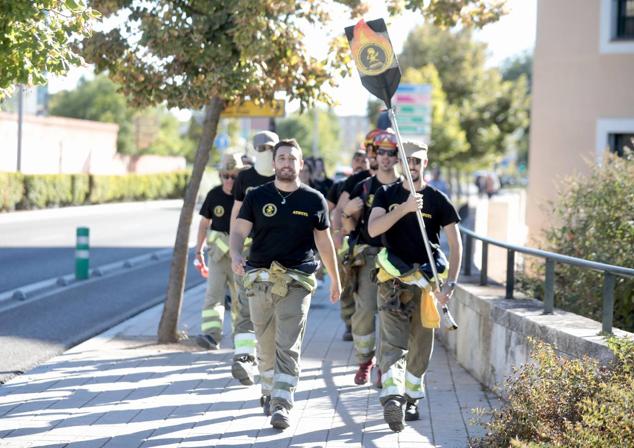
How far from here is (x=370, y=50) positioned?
7.59m

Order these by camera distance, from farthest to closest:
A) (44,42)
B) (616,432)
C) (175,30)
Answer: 1. (175,30)
2. (44,42)
3. (616,432)

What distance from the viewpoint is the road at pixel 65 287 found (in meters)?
11.0

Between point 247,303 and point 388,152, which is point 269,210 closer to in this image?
point 388,152

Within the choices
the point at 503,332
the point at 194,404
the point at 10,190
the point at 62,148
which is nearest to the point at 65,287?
the point at 194,404

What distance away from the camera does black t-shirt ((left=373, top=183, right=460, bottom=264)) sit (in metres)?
7.26

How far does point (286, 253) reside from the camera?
7.14 m

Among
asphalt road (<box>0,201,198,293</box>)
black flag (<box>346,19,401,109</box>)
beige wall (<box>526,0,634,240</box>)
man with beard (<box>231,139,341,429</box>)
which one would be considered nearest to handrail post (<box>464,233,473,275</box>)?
black flag (<box>346,19,401,109</box>)

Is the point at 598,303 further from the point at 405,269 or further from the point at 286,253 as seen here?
the point at 286,253

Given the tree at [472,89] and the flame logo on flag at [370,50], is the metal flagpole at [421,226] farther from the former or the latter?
the tree at [472,89]

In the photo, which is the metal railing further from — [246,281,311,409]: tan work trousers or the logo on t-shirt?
the logo on t-shirt

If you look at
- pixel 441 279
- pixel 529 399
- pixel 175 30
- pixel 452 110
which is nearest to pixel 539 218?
pixel 175 30

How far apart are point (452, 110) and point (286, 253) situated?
42.1 metres

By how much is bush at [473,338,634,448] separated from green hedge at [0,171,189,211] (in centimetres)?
3218

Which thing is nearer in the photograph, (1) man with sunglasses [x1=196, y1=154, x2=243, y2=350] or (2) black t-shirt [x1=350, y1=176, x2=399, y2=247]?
(2) black t-shirt [x1=350, y1=176, x2=399, y2=247]
